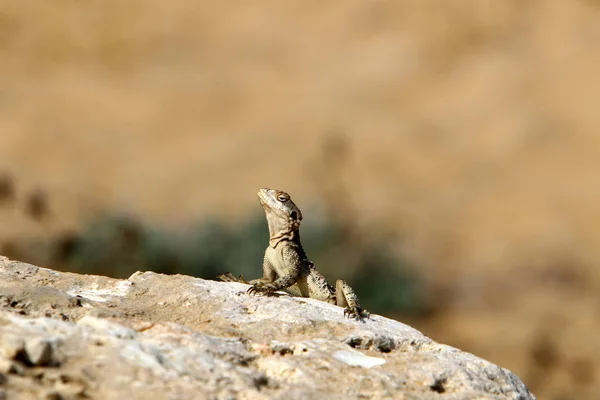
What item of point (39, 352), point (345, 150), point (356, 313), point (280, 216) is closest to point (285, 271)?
point (280, 216)

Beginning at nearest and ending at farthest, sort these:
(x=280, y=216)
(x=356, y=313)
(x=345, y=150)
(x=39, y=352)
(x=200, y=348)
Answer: (x=39, y=352)
(x=200, y=348)
(x=356, y=313)
(x=280, y=216)
(x=345, y=150)

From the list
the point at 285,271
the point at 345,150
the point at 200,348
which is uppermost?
the point at 345,150

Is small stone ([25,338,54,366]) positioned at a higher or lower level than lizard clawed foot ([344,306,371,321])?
lower

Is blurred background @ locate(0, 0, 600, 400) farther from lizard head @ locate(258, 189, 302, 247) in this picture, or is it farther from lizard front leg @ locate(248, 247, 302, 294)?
lizard front leg @ locate(248, 247, 302, 294)

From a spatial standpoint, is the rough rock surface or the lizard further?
the lizard

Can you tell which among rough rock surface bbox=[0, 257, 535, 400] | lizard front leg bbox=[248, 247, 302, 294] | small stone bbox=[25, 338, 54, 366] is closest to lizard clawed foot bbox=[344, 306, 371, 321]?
rough rock surface bbox=[0, 257, 535, 400]

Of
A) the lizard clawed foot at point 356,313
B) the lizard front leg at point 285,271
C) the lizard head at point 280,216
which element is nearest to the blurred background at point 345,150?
the lizard head at point 280,216

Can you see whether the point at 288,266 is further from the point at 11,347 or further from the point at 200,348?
the point at 11,347

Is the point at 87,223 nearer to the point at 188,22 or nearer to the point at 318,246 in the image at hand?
the point at 318,246
